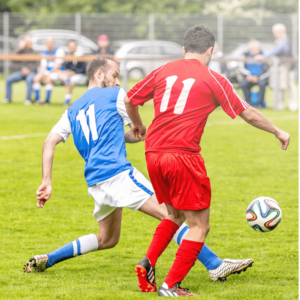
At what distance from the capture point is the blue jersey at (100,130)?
409 centimetres

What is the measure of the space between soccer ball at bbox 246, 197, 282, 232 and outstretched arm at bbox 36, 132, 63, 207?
1.54m

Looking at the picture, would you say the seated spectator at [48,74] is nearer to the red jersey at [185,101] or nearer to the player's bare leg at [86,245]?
the player's bare leg at [86,245]

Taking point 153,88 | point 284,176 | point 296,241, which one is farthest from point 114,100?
point 284,176

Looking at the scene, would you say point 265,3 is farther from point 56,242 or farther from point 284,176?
point 56,242

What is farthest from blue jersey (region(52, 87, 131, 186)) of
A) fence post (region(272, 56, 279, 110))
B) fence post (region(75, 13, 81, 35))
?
fence post (region(75, 13, 81, 35))

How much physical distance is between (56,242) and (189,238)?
1831 millimetres

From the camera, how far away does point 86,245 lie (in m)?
4.36

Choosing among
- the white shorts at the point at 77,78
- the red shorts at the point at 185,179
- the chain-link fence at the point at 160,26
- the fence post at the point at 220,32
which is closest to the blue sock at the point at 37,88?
the white shorts at the point at 77,78

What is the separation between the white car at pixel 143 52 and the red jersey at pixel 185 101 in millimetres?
21625

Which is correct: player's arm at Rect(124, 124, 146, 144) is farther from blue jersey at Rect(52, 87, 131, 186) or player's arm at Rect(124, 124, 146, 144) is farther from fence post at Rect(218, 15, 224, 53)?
fence post at Rect(218, 15, 224, 53)

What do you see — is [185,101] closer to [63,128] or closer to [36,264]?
[63,128]

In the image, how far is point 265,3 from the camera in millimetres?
41188

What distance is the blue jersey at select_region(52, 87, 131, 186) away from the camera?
13.4 ft

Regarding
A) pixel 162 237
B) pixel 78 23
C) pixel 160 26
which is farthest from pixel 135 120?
pixel 78 23
